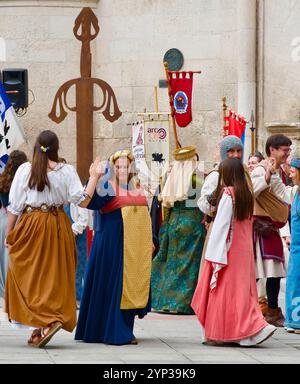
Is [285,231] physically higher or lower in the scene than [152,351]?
higher

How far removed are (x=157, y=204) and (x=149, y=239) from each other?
3.43 meters

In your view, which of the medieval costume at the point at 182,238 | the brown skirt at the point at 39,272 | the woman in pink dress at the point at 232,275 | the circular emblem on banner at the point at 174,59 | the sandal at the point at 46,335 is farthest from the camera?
the circular emblem on banner at the point at 174,59

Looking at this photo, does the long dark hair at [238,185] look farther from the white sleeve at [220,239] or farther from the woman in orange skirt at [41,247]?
the woman in orange skirt at [41,247]

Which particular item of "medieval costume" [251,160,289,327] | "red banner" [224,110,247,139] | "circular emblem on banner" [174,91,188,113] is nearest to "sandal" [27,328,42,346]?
"medieval costume" [251,160,289,327]

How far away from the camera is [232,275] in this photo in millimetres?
10164

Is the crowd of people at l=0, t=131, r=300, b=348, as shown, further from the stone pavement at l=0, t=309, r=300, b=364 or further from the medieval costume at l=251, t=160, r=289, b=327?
the medieval costume at l=251, t=160, r=289, b=327

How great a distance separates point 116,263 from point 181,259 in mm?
2858

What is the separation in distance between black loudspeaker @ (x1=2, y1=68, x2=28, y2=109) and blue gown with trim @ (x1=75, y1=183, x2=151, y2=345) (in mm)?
4723

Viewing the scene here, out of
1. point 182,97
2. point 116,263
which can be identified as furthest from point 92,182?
point 182,97

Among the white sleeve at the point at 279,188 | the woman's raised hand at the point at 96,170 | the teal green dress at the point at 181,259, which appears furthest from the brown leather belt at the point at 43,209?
the teal green dress at the point at 181,259

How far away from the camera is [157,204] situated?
1398 cm

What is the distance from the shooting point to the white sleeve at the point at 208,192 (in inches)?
423

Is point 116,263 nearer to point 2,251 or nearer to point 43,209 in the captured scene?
point 43,209

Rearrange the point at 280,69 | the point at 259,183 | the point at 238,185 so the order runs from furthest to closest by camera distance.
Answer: the point at 280,69
the point at 259,183
the point at 238,185
